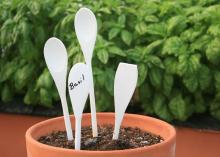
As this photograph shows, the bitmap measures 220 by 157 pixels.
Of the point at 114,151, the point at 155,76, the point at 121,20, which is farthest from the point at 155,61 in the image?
the point at 114,151

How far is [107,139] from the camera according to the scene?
918 mm

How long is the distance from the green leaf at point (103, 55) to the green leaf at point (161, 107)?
0.27 meters

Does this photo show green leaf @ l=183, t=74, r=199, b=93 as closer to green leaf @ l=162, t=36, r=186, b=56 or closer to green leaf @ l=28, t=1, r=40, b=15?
green leaf @ l=162, t=36, r=186, b=56

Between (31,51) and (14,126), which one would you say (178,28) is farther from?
(14,126)

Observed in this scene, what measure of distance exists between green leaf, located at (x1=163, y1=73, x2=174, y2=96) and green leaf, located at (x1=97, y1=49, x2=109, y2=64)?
0.25 meters

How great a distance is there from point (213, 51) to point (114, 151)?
1.18m

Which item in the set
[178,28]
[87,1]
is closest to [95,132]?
[178,28]

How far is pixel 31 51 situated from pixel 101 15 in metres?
0.37

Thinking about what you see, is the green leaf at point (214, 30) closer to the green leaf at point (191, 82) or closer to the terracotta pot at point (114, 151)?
the green leaf at point (191, 82)

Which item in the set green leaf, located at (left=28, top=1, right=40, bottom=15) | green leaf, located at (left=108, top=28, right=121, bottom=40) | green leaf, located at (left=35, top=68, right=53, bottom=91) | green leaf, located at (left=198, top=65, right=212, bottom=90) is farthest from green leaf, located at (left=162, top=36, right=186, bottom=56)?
green leaf, located at (left=28, top=1, right=40, bottom=15)

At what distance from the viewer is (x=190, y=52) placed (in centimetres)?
192

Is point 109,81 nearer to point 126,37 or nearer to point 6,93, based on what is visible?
point 126,37

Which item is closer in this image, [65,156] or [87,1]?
[65,156]

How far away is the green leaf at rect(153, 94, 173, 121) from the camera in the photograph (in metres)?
1.99
